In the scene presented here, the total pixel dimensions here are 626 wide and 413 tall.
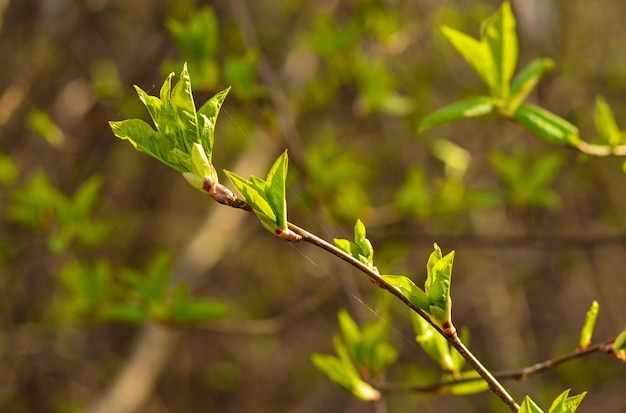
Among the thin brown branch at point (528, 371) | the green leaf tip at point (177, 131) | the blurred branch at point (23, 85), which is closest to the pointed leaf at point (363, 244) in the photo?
the green leaf tip at point (177, 131)

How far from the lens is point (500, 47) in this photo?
39.6 inches

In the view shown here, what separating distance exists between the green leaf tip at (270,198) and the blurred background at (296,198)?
0.55 m

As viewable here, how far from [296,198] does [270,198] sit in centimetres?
70

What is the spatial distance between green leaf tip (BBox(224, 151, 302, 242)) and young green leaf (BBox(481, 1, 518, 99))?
475 mm

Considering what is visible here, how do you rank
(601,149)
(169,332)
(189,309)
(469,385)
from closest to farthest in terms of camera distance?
(469,385) → (601,149) → (189,309) → (169,332)

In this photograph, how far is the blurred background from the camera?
5.36 feet

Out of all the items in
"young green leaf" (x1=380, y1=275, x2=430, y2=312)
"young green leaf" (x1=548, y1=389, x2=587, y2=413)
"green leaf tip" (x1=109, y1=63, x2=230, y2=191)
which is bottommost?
"young green leaf" (x1=548, y1=389, x2=587, y2=413)

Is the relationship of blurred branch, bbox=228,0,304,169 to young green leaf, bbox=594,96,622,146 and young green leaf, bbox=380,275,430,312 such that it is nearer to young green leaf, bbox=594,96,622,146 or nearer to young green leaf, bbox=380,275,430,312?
young green leaf, bbox=594,96,622,146

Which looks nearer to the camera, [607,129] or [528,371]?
Result: [528,371]

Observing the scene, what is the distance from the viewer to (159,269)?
4.39 ft

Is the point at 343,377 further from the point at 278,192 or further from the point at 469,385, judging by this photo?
the point at 278,192

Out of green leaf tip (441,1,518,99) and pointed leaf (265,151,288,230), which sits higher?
green leaf tip (441,1,518,99)

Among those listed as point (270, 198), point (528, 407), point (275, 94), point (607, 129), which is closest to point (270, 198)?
point (270, 198)

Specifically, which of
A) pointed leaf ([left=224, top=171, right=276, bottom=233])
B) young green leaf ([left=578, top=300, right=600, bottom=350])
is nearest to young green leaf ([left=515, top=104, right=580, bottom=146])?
young green leaf ([left=578, top=300, right=600, bottom=350])
